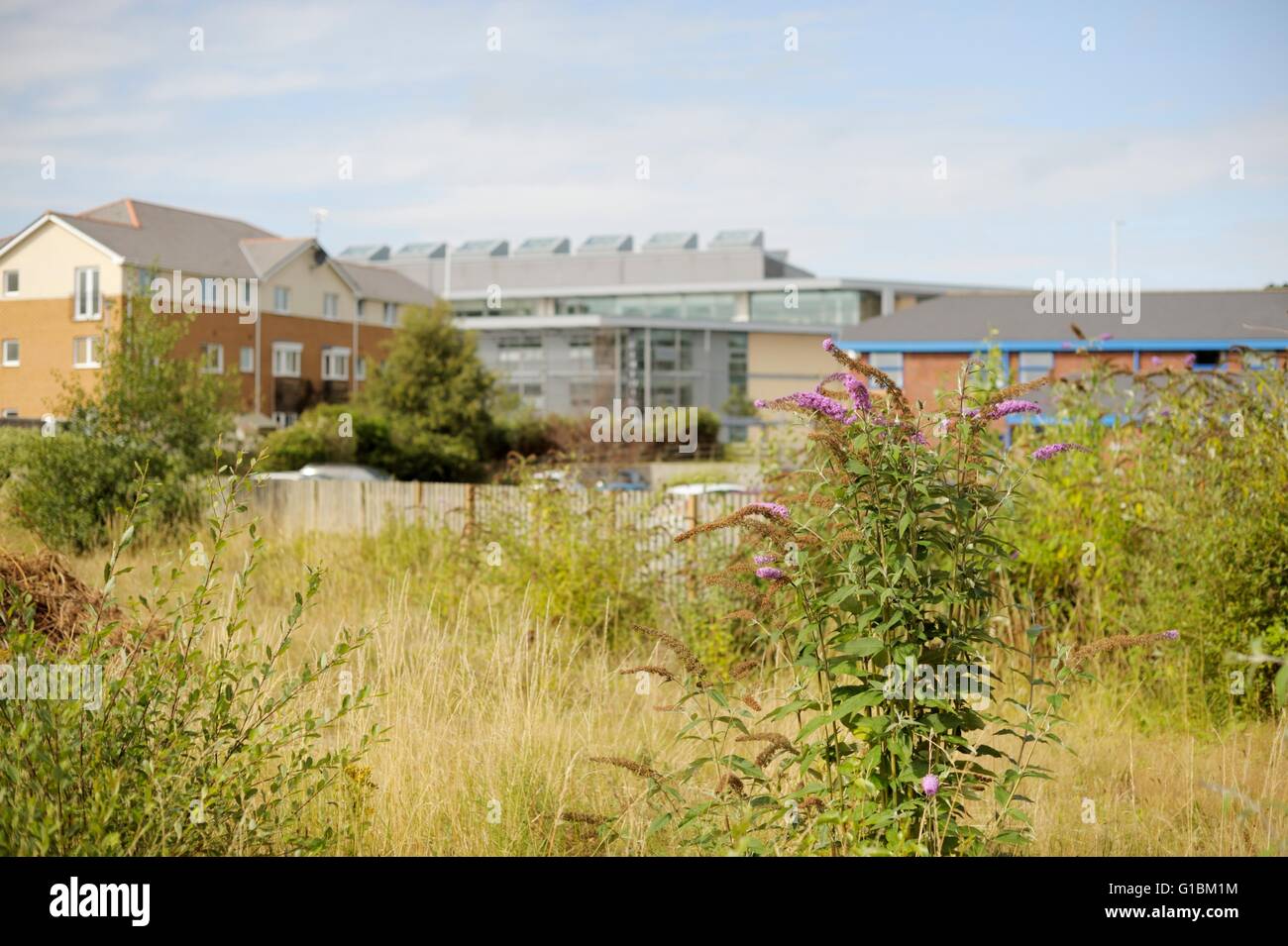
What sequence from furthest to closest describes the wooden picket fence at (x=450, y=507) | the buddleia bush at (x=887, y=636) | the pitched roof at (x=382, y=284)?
the pitched roof at (x=382, y=284), the wooden picket fence at (x=450, y=507), the buddleia bush at (x=887, y=636)

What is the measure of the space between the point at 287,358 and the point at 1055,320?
29.0 meters

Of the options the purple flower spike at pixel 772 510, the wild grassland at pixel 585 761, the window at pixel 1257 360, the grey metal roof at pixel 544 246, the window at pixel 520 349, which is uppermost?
the grey metal roof at pixel 544 246

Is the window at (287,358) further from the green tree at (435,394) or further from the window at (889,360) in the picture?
the window at (889,360)

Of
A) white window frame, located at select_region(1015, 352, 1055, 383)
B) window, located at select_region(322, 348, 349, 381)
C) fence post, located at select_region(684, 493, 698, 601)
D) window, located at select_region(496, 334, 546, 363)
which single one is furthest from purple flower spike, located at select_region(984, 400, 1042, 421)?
window, located at select_region(496, 334, 546, 363)

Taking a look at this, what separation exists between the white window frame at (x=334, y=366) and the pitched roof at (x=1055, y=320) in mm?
23039

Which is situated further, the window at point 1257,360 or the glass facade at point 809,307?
the glass facade at point 809,307

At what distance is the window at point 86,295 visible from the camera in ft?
96.2

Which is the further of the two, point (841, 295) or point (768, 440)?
point (841, 295)

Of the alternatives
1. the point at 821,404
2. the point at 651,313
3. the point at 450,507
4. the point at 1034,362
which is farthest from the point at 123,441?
the point at 651,313

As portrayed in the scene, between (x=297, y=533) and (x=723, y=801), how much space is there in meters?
10.0

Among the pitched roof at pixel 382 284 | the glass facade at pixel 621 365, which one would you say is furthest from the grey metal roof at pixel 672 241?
the pitched roof at pixel 382 284
